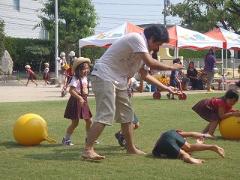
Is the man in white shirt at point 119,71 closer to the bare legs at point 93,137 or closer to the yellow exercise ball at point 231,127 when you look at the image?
the bare legs at point 93,137

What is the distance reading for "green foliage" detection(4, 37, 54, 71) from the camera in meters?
42.9

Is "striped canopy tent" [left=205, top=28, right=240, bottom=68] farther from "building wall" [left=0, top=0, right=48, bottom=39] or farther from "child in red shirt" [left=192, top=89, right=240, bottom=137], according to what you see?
"building wall" [left=0, top=0, right=48, bottom=39]

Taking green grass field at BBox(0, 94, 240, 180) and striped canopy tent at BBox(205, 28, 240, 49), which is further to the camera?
striped canopy tent at BBox(205, 28, 240, 49)

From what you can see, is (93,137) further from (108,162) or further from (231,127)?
(231,127)

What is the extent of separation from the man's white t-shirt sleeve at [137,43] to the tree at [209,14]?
4001 centimetres

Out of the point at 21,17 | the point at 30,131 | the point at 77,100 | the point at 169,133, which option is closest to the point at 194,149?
the point at 169,133

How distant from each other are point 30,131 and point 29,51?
3518 cm

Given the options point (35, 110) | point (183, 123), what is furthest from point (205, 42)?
point (183, 123)

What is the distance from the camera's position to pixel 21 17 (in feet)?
181

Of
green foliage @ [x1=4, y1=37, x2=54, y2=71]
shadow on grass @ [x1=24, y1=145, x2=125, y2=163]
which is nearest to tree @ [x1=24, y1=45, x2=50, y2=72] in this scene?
green foliage @ [x1=4, y1=37, x2=54, y2=71]

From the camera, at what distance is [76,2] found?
4391 centimetres

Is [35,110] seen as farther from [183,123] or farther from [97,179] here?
[97,179]

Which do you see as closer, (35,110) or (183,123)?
(183,123)

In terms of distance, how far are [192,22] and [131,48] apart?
4472cm
